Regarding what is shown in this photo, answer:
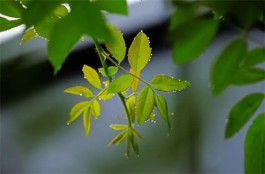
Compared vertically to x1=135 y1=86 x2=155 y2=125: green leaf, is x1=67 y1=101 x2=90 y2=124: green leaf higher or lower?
lower

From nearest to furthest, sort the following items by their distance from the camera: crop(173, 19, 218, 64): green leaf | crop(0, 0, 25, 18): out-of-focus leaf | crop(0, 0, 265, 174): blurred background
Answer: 1. crop(173, 19, 218, 64): green leaf
2. crop(0, 0, 25, 18): out-of-focus leaf
3. crop(0, 0, 265, 174): blurred background

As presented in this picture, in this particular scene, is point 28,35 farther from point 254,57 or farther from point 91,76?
point 254,57

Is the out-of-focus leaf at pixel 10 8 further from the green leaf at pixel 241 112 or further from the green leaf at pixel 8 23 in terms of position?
the green leaf at pixel 241 112

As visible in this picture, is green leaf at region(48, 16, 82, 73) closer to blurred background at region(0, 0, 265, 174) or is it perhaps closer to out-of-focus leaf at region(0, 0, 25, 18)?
out-of-focus leaf at region(0, 0, 25, 18)

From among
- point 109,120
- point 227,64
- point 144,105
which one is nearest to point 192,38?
point 227,64

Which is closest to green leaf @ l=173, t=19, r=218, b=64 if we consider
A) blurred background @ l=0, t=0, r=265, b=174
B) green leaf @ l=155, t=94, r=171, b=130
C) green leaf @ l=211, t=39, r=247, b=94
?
green leaf @ l=211, t=39, r=247, b=94
